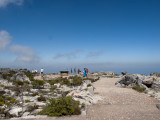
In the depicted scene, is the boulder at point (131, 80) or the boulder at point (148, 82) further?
the boulder at point (131, 80)

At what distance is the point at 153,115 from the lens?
26.0ft

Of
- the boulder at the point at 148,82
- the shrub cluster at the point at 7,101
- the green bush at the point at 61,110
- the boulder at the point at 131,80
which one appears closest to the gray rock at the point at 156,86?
the boulder at the point at 148,82

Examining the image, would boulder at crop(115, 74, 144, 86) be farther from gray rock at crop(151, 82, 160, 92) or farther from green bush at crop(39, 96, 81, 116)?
green bush at crop(39, 96, 81, 116)

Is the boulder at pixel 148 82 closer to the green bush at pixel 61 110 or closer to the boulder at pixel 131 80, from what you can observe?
the boulder at pixel 131 80

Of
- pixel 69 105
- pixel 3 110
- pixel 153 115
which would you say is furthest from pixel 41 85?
pixel 153 115

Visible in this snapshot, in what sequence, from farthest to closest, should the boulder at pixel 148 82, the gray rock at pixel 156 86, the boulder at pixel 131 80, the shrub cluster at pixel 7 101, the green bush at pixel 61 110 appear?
the boulder at pixel 131 80
the boulder at pixel 148 82
the gray rock at pixel 156 86
the shrub cluster at pixel 7 101
the green bush at pixel 61 110

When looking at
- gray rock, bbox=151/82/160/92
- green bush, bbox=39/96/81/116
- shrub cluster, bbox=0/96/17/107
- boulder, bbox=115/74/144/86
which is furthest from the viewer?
boulder, bbox=115/74/144/86

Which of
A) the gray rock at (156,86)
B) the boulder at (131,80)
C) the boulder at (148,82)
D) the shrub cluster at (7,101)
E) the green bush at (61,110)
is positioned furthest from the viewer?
the boulder at (131,80)

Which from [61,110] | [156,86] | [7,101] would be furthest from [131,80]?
[7,101]

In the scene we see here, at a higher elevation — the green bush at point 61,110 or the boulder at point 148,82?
the boulder at point 148,82

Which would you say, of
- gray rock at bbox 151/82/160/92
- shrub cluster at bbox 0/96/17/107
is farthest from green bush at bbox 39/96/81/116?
gray rock at bbox 151/82/160/92

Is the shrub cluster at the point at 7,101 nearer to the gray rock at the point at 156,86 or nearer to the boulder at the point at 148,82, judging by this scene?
the gray rock at the point at 156,86

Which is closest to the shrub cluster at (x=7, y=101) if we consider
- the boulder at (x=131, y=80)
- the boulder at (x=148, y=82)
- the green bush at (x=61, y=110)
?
the green bush at (x=61, y=110)

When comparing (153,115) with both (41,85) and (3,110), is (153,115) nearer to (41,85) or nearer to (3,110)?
(3,110)
